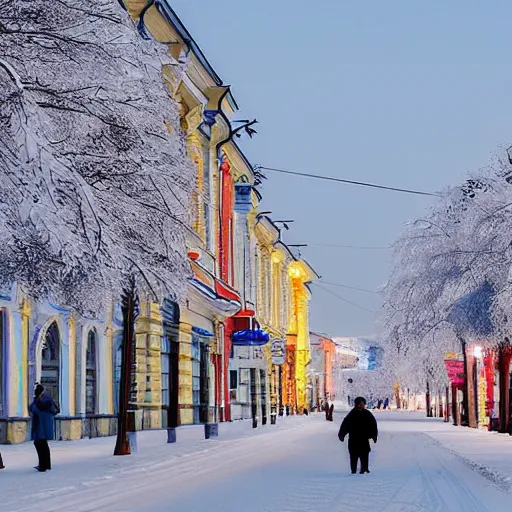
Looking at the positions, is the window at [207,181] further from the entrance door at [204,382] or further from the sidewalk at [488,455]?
the sidewalk at [488,455]

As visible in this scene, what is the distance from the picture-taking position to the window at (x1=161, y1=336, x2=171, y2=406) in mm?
40506

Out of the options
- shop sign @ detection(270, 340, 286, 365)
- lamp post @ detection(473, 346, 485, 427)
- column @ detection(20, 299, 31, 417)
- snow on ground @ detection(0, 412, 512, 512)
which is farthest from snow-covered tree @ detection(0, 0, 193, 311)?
shop sign @ detection(270, 340, 286, 365)

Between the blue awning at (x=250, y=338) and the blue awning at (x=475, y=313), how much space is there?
18.1m

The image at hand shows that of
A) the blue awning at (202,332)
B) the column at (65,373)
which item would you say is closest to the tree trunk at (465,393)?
the blue awning at (202,332)

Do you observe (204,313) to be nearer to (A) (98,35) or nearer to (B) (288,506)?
(A) (98,35)

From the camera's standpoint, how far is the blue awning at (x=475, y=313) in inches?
1455

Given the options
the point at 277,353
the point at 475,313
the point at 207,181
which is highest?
the point at 207,181

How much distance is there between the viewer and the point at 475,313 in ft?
122

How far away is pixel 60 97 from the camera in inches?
741

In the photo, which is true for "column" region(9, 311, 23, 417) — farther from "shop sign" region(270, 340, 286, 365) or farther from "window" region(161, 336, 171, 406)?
"shop sign" region(270, 340, 286, 365)

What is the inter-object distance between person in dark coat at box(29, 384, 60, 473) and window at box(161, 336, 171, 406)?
1699cm

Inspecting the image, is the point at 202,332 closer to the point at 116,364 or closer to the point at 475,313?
the point at 116,364

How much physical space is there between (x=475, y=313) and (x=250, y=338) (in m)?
19.6

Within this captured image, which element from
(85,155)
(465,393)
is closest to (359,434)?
(85,155)
